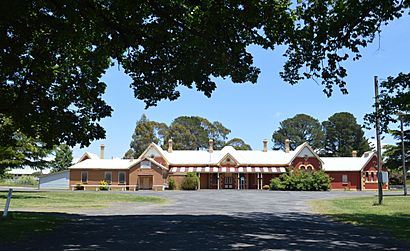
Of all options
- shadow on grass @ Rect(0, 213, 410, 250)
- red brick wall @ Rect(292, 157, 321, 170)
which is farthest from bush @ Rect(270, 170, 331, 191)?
shadow on grass @ Rect(0, 213, 410, 250)

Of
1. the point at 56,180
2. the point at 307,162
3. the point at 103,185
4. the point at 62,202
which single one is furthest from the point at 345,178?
the point at 62,202

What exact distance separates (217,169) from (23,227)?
46.8m

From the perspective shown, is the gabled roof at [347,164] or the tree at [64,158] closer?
the gabled roof at [347,164]

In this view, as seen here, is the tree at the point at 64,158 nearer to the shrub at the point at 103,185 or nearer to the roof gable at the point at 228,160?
the shrub at the point at 103,185

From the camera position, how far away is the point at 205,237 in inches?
428

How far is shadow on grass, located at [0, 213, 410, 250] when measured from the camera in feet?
31.8

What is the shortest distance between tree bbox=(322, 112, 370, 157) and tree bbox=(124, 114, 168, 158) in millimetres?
39408

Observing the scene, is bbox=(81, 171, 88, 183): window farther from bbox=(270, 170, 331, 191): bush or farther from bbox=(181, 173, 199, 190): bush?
bbox=(270, 170, 331, 191): bush

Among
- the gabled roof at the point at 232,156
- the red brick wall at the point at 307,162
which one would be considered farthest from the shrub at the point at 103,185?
the red brick wall at the point at 307,162

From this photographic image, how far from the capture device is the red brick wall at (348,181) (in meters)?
61.5

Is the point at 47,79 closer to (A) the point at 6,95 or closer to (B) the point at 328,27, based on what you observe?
(A) the point at 6,95

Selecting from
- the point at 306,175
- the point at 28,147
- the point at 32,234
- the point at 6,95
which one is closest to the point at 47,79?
the point at 6,95

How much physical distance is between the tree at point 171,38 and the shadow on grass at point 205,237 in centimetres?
408

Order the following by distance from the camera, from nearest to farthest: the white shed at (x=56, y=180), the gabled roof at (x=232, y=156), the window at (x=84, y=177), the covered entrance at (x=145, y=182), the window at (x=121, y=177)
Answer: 1. the covered entrance at (x=145, y=182)
2. the window at (x=121, y=177)
3. the window at (x=84, y=177)
4. the gabled roof at (x=232, y=156)
5. the white shed at (x=56, y=180)
